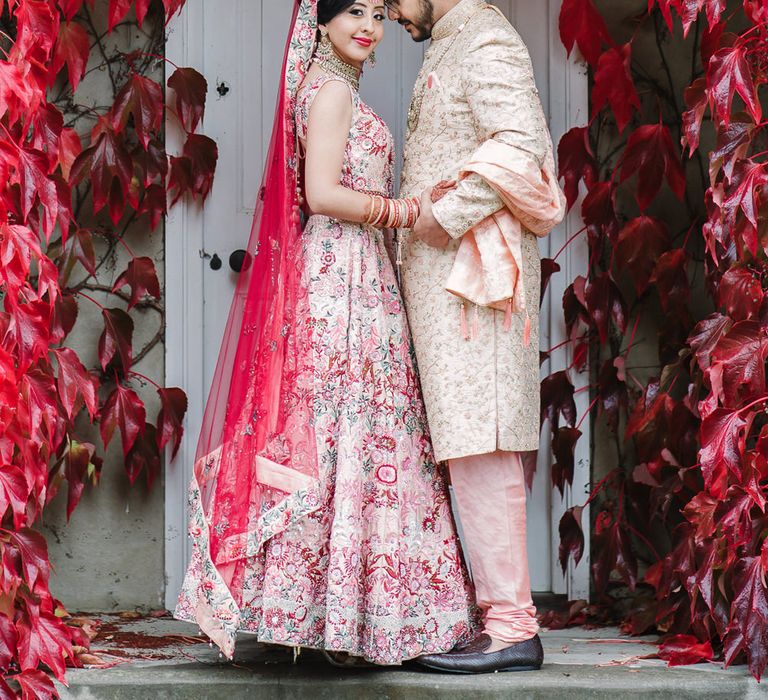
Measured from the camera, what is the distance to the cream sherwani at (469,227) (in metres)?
2.59

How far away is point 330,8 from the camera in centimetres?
263

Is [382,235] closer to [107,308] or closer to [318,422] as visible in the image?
[318,422]

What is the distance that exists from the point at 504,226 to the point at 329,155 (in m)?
0.41

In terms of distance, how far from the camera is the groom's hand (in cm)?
262

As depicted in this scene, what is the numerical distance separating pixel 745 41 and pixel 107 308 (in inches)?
68.8

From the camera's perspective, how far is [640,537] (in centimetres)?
328

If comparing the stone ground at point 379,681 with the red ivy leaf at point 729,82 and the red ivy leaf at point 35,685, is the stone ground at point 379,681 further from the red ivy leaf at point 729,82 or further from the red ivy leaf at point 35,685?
the red ivy leaf at point 729,82

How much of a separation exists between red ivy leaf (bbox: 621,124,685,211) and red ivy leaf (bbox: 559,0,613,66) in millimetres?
261

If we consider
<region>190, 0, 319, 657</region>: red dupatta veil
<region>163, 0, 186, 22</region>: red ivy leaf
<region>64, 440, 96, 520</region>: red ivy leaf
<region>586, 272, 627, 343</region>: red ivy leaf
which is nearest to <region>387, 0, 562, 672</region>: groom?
<region>190, 0, 319, 657</region>: red dupatta veil

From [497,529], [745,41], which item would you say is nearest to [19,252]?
[497,529]

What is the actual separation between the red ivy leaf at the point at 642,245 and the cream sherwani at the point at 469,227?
501 millimetres

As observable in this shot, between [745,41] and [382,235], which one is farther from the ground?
[745,41]

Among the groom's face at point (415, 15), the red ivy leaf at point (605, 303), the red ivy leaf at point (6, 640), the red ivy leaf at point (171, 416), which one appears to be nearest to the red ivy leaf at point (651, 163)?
the red ivy leaf at point (605, 303)

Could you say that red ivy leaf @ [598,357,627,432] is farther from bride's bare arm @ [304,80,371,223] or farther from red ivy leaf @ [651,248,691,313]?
bride's bare arm @ [304,80,371,223]
